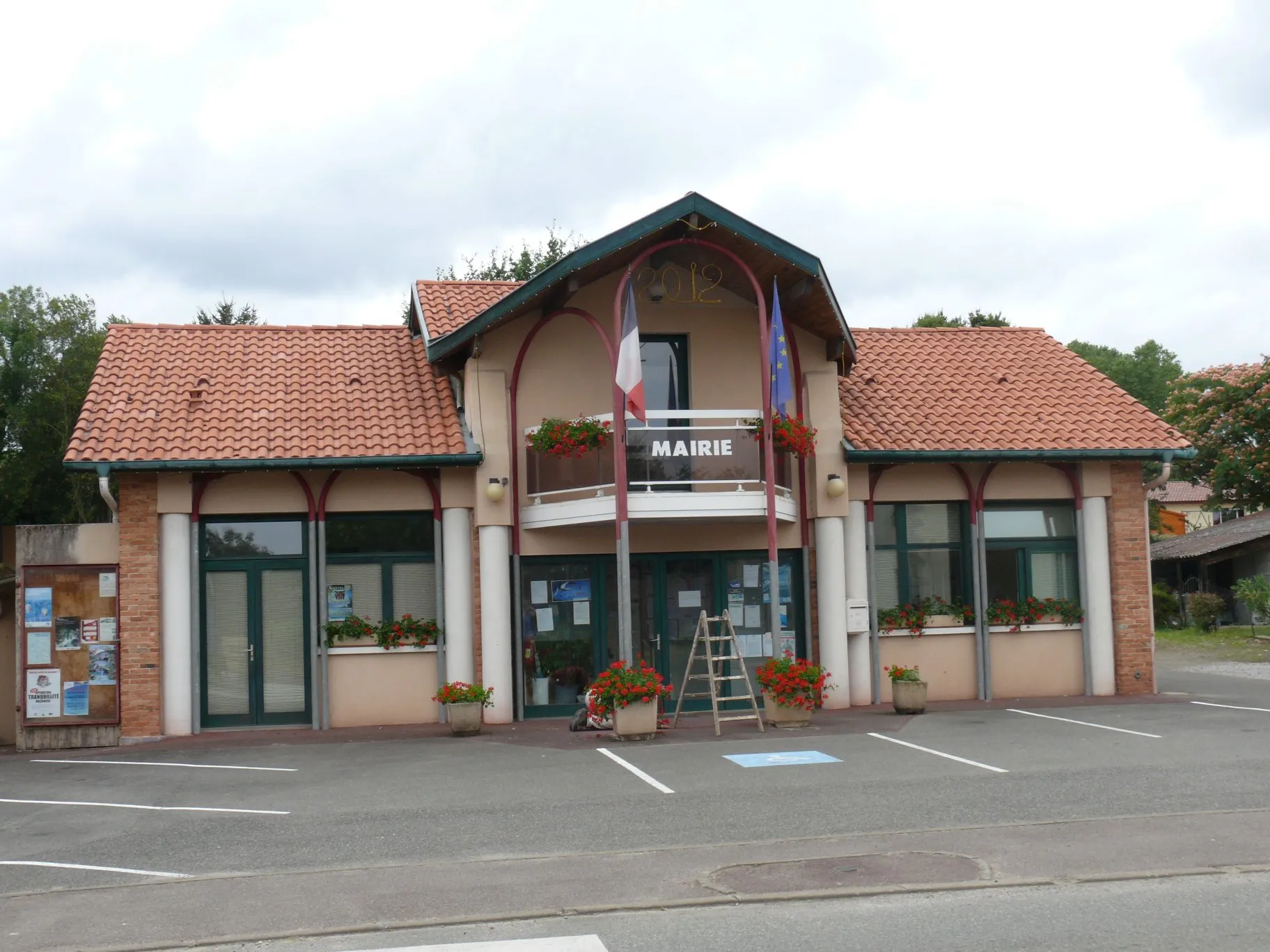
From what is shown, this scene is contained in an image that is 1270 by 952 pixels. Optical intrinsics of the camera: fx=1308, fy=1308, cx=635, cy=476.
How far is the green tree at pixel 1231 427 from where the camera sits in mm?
36406

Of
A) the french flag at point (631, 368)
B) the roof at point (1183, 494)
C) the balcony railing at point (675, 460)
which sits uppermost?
the roof at point (1183, 494)

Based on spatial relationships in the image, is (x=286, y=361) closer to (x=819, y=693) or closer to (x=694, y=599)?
(x=694, y=599)

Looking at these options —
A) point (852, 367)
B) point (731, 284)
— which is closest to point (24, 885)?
point (731, 284)

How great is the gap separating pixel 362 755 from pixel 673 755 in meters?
3.40

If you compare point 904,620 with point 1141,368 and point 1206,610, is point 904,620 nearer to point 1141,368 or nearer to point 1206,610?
point 1206,610

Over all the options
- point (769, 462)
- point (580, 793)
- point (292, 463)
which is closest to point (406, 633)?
point (292, 463)

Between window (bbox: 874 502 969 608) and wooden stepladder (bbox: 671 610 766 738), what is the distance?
2.46 m

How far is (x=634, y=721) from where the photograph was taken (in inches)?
573

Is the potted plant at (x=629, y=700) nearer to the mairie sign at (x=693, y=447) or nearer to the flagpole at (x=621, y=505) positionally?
the flagpole at (x=621, y=505)

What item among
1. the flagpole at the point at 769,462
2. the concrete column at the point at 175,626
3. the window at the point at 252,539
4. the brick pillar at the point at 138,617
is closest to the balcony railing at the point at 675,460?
the flagpole at the point at 769,462

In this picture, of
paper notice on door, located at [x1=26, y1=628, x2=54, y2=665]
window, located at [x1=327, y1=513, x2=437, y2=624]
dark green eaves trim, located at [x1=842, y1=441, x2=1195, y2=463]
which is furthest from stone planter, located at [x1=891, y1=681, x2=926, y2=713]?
paper notice on door, located at [x1=26, y1=628, x2=54, y2=665]

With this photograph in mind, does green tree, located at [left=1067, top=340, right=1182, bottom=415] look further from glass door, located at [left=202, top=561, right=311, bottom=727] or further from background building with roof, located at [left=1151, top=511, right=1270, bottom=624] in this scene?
glass door, located at [left=202, top=561, right=311, bottom=727]

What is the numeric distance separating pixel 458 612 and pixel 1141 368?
2224 inches

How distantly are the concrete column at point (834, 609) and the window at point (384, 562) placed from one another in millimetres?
5158
